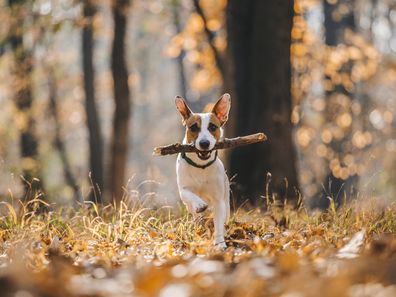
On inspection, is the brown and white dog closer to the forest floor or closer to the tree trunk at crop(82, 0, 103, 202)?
the forest floor

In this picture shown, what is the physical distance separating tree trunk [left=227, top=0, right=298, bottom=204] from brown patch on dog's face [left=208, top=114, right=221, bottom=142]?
3.10m

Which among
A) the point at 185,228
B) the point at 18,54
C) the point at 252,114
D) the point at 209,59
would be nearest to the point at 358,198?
the point at 185,228

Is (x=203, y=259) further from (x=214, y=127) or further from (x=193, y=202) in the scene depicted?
(x=214, y=127)

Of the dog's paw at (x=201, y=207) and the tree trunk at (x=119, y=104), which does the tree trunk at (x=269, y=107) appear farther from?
the dog's paw at (x=201, y=207)

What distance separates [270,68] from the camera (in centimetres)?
941

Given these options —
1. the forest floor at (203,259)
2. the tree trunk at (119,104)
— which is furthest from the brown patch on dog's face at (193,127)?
the tree trunk at (119,104)

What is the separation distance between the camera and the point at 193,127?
5.99m

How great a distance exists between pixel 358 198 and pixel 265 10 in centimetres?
395

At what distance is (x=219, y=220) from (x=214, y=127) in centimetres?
87

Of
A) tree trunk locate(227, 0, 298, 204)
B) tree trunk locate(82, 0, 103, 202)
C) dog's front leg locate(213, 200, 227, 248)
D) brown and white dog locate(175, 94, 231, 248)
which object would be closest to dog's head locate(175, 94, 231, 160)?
brown and white dog locate(175, 94, 231, 248)

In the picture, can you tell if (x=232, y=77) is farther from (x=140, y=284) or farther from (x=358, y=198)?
(x=140, y=284)

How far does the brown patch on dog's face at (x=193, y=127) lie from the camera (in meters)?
5.96

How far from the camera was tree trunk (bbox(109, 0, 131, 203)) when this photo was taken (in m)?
11.7

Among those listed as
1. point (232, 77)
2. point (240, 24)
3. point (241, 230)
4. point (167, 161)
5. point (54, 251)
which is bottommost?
point (167, 161)
